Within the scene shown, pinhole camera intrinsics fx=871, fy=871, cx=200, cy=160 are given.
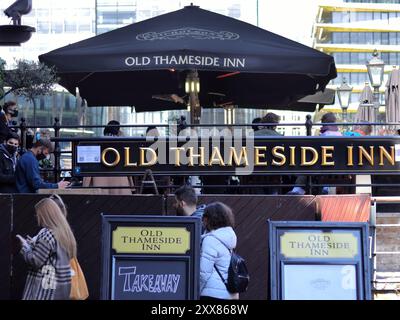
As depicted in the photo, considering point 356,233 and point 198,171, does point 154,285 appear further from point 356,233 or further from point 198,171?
point 198,171

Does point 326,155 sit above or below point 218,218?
above

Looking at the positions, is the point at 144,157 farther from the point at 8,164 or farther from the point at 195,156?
the point at 8,164

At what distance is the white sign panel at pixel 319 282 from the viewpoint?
282 inches

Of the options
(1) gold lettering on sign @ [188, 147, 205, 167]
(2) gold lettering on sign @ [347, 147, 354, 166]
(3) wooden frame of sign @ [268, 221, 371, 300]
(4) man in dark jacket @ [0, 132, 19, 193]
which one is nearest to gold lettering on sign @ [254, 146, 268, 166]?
(1) gold lettering on sign @ [188, 147, 205, 167]

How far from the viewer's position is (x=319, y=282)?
7.18m

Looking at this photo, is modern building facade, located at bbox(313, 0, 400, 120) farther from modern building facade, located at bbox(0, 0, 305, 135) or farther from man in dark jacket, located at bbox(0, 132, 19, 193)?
man in dark jacket, located at bbox(0, 132, 19, 193)

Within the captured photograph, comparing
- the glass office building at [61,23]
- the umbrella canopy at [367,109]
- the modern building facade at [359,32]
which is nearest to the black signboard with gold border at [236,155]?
the umbrella canopy at [367,109]

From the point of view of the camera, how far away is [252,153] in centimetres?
1034

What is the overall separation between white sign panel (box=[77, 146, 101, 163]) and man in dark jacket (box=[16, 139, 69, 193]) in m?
0.42

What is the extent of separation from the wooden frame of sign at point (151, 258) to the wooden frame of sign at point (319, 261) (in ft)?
2.25

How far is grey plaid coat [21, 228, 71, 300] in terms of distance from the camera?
715 centimetres

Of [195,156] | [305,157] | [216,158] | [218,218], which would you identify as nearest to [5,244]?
[195,156]

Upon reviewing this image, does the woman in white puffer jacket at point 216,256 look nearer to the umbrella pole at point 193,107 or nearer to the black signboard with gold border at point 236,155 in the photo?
the black signboard with gold border at point 236,155

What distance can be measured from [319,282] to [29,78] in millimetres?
5310
